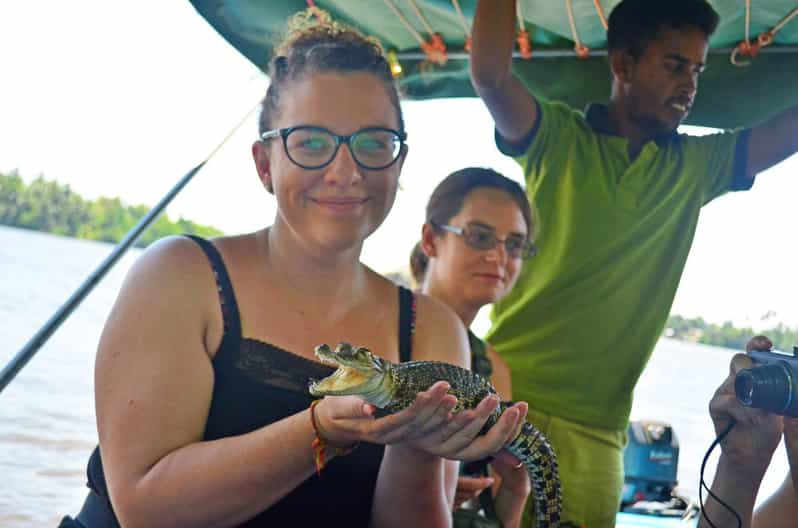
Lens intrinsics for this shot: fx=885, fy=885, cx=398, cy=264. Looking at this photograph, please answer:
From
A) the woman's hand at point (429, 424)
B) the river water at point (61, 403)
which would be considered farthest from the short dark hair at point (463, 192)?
the woman's hand at point (429, 424)

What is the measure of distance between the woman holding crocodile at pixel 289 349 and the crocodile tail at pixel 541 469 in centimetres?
11

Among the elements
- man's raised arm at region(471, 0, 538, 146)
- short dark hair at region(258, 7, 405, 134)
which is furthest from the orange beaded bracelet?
man's raised arm at region(471, 0, 538, 146)

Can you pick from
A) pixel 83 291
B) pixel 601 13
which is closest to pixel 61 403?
pixel 83 291

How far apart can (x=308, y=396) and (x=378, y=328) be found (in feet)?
0.60

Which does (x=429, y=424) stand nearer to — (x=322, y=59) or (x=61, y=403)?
(x=322, y=59)

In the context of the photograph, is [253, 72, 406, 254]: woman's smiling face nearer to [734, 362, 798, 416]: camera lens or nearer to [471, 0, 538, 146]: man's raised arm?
[734, 362, 798, 416]: camera lens

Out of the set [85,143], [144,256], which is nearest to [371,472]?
[144,256]

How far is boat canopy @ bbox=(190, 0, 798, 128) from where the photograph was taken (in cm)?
221

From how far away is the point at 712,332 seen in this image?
2.72 meters

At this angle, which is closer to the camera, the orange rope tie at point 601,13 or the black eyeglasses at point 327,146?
the black eyeglasses at point 327,146

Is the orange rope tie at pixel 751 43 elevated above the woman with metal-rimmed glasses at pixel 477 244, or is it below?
above

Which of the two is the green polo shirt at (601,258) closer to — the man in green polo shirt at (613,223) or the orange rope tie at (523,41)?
the man in green polo shirt at (613,223)

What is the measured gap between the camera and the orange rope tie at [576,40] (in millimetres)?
2168

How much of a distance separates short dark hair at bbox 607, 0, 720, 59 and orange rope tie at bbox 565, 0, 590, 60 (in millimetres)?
99
